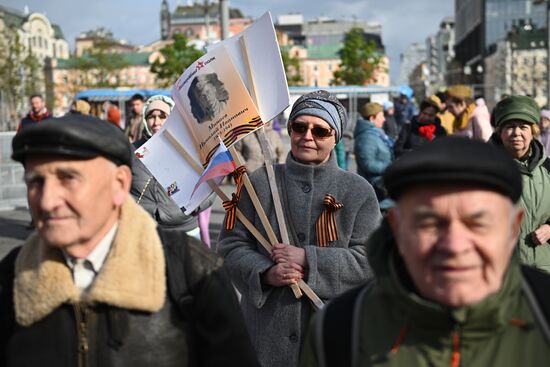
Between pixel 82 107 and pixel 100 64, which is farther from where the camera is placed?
pixel 100 64

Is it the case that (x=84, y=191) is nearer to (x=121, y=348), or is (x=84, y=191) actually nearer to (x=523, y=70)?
(x=121, y=348)

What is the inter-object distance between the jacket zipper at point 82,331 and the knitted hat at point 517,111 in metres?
3.12

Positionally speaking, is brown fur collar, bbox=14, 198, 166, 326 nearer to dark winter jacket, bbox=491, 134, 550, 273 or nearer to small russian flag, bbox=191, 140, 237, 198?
small russian flag, bbox=191, 140, 237, 198

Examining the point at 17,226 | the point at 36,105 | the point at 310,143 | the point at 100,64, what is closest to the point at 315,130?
the point at 310,143

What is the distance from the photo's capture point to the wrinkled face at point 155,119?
19.9 ft

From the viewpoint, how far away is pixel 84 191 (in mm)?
2279

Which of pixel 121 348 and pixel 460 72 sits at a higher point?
pixel 460 72


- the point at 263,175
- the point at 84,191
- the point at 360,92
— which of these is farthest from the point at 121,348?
the point at 360,92

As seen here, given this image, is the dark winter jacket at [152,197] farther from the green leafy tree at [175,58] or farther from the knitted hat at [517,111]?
the green leafy tree at [175,58]

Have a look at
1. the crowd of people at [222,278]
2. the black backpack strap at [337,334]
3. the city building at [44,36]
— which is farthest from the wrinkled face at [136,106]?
the city building at [44,36]

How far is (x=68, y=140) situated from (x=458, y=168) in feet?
3.27

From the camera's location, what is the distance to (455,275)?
6.26ft

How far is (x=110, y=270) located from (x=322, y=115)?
5.81ft

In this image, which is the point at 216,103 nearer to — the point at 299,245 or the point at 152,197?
the point at 299,245
